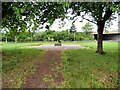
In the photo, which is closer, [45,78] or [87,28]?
[45,78]

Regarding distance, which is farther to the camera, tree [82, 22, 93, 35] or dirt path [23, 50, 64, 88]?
tree [82, 22, 93, 35]

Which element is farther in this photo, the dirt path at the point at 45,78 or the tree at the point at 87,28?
the tree at the point at 87,28

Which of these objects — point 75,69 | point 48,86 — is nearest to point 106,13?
point 75,69

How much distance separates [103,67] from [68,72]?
8.42 feet

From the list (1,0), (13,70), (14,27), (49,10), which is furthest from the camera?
(14,27)

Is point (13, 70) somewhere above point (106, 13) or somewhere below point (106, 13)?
below

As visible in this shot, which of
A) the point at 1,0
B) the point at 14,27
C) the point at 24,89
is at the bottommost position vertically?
the point at 24,89

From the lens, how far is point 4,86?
903 centimetres

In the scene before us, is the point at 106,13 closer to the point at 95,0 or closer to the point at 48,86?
the point at 95,0

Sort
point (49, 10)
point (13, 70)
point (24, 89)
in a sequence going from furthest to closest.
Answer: point (13, 70), point (49, 10), point (24, 89)

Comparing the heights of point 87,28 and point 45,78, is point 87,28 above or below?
above

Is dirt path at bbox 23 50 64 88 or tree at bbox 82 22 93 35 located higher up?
tree at bbox 82 22 93 35

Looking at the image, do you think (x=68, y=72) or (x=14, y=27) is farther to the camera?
(x=14, y=27)

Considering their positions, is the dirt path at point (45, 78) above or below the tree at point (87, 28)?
below
